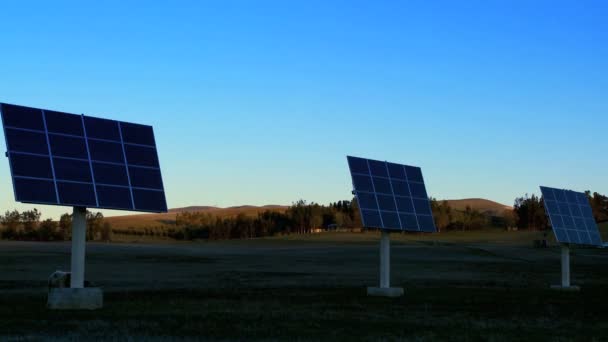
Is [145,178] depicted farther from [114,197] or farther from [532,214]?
[532,214]

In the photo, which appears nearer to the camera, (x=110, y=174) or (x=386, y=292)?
(x=110, y=174)

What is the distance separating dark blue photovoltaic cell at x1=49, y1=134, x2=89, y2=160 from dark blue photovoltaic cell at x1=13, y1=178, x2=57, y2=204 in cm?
101

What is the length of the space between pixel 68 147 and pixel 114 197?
5.18ft

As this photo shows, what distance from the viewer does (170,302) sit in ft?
75.8

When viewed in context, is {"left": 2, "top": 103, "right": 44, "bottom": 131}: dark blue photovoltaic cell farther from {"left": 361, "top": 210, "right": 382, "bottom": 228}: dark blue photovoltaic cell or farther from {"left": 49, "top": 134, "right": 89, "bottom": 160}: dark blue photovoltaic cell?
{"left": 361, "top": 210, "right": 382, "bottom": 228}: dark blue photovoltaic cell

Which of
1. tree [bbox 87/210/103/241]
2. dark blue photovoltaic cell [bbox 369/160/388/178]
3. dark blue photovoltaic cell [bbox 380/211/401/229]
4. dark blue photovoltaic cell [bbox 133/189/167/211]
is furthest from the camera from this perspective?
tree [bbox 87/210/103/241]

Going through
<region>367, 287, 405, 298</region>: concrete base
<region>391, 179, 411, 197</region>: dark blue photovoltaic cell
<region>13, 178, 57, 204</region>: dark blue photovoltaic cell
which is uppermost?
<region>391, 179, 411, 197</region>: dark blue photovoltaic cell

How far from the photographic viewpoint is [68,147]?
72.1 feet

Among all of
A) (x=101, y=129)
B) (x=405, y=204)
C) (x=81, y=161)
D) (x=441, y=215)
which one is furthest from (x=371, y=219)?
(x=441, y=215)

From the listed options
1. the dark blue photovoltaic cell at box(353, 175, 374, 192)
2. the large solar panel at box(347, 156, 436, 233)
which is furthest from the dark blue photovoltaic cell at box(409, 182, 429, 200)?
the dark blue photovoltaic cell at box(353, 175, 374, 192)

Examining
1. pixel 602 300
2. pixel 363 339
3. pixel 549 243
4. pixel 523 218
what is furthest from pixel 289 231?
pixel 363 339

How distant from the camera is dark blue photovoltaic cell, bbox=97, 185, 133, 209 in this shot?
2180cm

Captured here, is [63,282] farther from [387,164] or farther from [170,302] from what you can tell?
[387,164]

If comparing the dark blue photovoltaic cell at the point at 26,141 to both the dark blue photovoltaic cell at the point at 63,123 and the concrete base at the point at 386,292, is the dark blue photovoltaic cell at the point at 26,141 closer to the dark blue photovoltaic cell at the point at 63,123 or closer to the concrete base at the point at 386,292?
the dark blue photovoltaic cell at the point at 63,123
